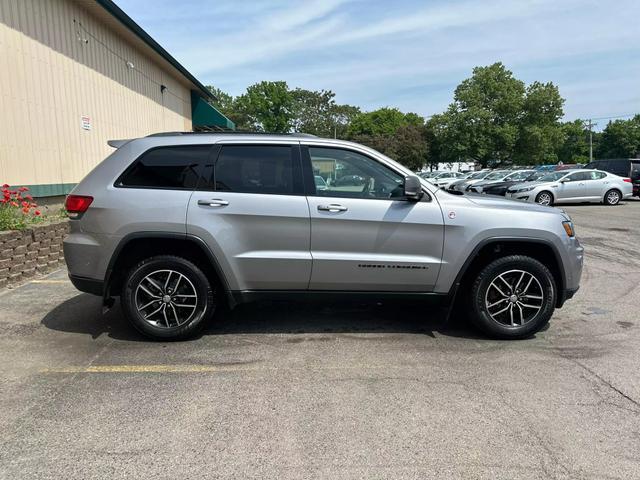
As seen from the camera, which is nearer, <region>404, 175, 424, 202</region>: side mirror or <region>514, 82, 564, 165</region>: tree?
<region>404, 175, 424, 202</region>: side mirror

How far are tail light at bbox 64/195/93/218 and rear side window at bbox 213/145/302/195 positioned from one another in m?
1.18

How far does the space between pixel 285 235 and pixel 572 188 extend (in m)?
19.2

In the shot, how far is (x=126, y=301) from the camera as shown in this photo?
4.46 m

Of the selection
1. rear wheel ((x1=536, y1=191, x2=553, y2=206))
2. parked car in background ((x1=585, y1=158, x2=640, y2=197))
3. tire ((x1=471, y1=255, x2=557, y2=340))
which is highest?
parked car in background ((x1=585, y1=158, x2=640, y2=197))

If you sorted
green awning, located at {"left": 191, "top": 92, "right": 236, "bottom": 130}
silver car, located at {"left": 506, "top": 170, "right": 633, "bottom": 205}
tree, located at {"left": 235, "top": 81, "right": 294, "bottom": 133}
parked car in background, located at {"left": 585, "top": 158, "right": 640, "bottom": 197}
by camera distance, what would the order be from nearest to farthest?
silver car, located at {"left": 506, "top": 170, "right": 633, "bottom": 205} → parked car in background, located at {"left": 585, "top": 158, "right": 640, "bottom": 197} → green awning, located at {"left": 191, "top": 92, "right": 236, "bottom": 130} → tree, located at {"left": 235, "top": 81, "right": 294, "bottom": 133}

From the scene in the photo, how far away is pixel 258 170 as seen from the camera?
4.57 meters

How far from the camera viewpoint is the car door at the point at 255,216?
4.41m

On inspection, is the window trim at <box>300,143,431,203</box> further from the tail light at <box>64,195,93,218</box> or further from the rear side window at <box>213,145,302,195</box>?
the tail light at <box>64,195,93,218</box>

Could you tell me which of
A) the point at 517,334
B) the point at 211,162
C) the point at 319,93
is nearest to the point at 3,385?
the point at 211,162

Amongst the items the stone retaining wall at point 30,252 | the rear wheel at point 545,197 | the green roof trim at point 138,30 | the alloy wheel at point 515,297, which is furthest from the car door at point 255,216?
the rear wheel at point 545,197

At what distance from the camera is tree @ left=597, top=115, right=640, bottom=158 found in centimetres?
9162

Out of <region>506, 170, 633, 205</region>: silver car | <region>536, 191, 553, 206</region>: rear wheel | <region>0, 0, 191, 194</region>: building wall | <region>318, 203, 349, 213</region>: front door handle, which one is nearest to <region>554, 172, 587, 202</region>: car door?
<region>506, 170, 633, 205</region>: silver car

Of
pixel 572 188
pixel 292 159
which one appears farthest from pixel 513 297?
pixel 572 188

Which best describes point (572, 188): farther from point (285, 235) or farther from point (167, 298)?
point (167, 298)
